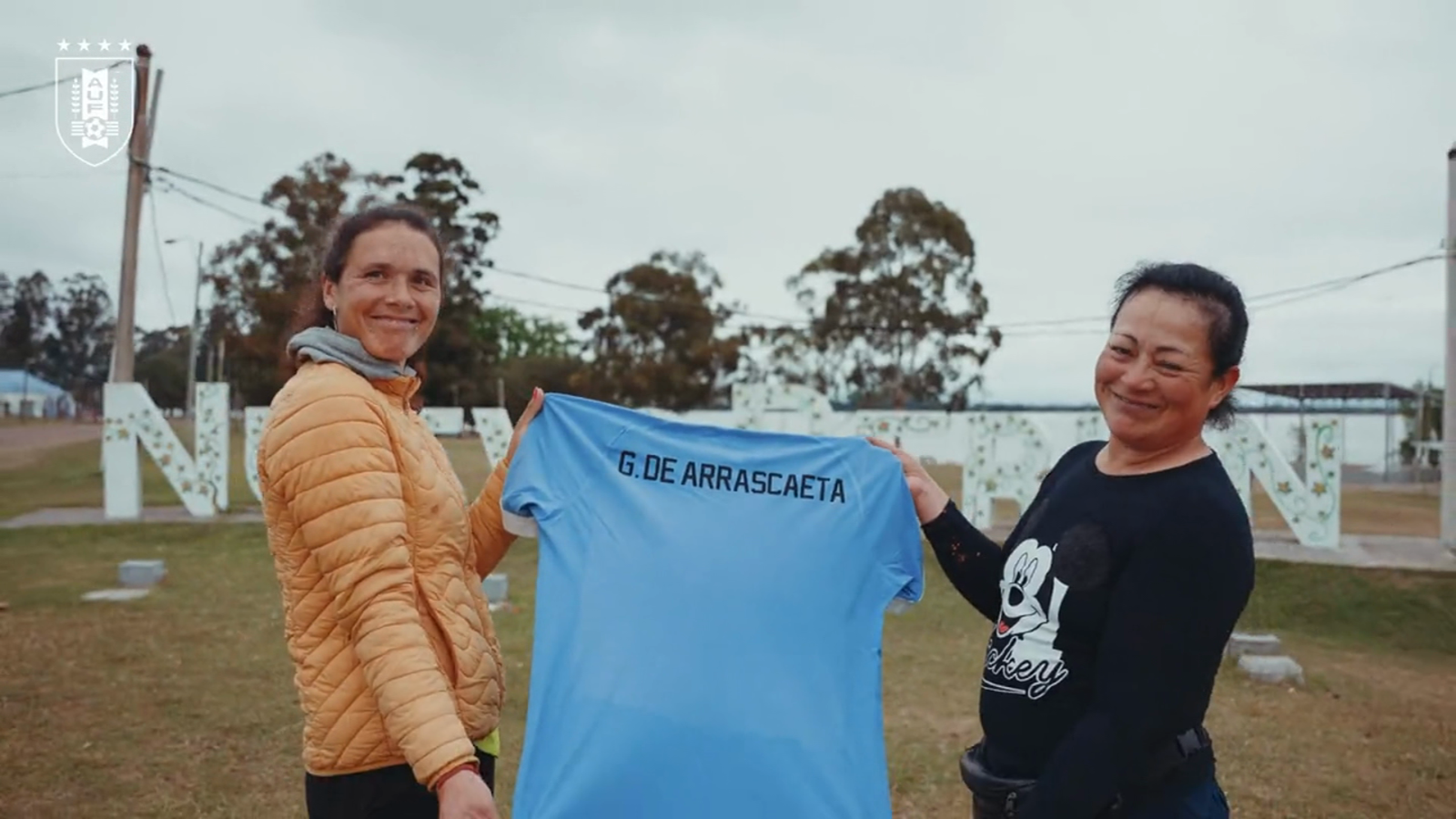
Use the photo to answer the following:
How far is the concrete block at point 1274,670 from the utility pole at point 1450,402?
600 cm

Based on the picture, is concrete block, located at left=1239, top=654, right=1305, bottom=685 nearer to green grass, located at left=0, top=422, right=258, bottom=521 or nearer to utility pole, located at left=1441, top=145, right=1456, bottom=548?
utility pole, located at left=1441, top=145, right=1456, bottom=548

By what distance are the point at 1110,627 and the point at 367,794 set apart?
142 cm

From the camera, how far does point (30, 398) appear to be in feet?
173

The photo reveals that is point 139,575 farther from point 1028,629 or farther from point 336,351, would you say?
point 1028,629

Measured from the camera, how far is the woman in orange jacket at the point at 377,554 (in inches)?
66.6

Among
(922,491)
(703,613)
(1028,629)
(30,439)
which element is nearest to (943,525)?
(922,491)

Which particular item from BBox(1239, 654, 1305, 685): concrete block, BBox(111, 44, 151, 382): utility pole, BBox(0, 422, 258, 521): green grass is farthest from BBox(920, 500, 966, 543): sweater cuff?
BBox(111, 44, 151, 382): utility pole

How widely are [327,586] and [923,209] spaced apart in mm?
31990

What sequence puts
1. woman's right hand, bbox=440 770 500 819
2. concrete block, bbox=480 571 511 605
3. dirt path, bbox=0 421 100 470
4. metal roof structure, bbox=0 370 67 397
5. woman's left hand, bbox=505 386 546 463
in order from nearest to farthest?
woman's right hand, bbox=440 770 500 819 < woman's left hand, bbox=505 386 546 463 < concrete block, bbox=480 571 511 605 < dirt path, bbox=0 421 100 470 < metal roof structure, bbox=0 370 67 397

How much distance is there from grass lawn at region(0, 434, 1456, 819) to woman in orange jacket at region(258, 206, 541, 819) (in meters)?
3.06

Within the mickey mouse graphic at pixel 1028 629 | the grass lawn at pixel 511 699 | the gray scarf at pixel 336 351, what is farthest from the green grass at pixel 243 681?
the gray scarf at pixel 336 351

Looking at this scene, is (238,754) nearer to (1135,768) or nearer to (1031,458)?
(1135,768)

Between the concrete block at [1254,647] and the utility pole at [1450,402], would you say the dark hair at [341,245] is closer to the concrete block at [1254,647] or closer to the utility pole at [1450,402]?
the concrete block at [1254,647]

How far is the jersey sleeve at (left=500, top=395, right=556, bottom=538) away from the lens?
94.3 inches
